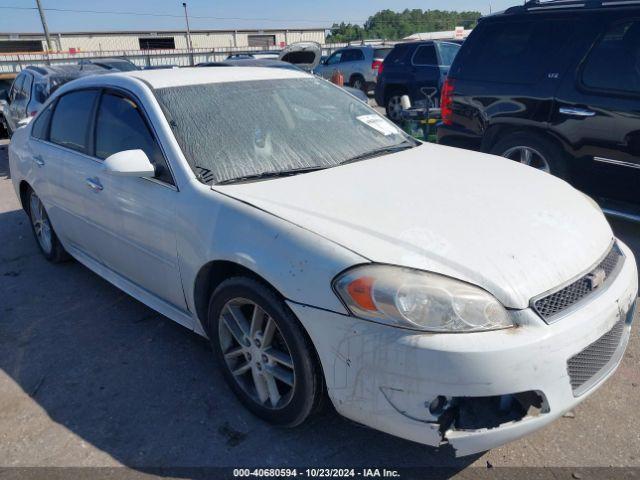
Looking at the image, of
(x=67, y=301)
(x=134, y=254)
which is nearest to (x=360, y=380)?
(x=134, y=254)

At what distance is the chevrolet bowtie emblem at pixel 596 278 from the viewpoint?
7.20 feet

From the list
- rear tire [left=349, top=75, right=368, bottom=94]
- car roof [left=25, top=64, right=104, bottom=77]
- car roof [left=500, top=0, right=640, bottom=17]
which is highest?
car roof [left=500, top=0, right=640, bottom=17]

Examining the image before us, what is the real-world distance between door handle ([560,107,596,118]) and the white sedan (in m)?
1.68

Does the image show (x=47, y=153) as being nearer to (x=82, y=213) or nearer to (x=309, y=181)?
(x=82, y=213)

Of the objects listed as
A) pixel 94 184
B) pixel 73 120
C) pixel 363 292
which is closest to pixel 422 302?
pixel 363 292

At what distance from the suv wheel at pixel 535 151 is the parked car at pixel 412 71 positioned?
7153 mm

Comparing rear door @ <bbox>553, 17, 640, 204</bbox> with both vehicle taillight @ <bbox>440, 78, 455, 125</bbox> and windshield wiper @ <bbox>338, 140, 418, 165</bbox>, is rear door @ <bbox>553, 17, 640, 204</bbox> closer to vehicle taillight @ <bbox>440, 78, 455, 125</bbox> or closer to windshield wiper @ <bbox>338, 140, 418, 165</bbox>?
vehicle taillight @ <bbox>440, 78, 455, 125</bbox>

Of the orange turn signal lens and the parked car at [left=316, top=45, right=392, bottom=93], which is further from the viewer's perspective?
the parked car at [left=316, top=45, right=392, bottom=93]

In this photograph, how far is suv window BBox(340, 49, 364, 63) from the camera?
1780 cm

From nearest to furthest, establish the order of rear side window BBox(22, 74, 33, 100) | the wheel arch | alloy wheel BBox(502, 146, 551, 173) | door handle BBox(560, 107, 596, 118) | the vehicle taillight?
door handle BBox(560, 107, 596, 118)
the wheel arch
alloy wheel BBox(502, 146, 551, 173)
the vehicle taillight
rear side window BBox(22, 74, 33, 100)

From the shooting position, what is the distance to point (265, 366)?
2514mm

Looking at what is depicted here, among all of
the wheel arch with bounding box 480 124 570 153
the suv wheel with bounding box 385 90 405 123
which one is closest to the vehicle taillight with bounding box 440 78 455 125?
the wheel arch with bounding box 480 124 570 153

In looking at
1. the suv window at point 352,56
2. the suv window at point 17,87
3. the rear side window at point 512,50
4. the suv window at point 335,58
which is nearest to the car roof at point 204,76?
the rear side window at point 512,50

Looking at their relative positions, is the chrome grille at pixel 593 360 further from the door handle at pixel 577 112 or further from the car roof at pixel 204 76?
the door handle at pixel 577 112
